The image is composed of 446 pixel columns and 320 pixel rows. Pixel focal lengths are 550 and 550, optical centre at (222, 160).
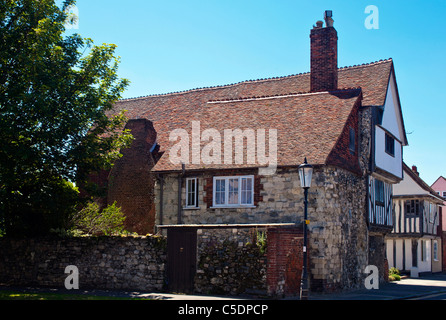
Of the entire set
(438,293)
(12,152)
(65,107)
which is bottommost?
(438,293)

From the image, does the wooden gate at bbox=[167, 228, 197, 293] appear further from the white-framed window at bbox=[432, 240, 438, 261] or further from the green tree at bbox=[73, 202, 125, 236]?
the white-framed window at bbox=[432, 240, 438, 261]

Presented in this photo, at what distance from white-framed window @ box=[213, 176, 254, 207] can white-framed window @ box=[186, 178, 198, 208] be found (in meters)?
0.91

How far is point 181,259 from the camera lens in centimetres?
1955

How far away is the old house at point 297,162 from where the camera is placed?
69.5 feet

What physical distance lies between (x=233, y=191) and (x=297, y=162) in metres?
3.17

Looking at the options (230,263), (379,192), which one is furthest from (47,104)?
(379,192)

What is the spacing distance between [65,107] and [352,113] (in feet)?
39.0

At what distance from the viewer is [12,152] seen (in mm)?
17656

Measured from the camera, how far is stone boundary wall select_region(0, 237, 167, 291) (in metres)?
19.9

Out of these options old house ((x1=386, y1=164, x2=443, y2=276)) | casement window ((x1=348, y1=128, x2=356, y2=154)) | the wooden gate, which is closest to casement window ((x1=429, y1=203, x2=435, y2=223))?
old house ((x1=386, y1=164, x2=443, y2=276))
